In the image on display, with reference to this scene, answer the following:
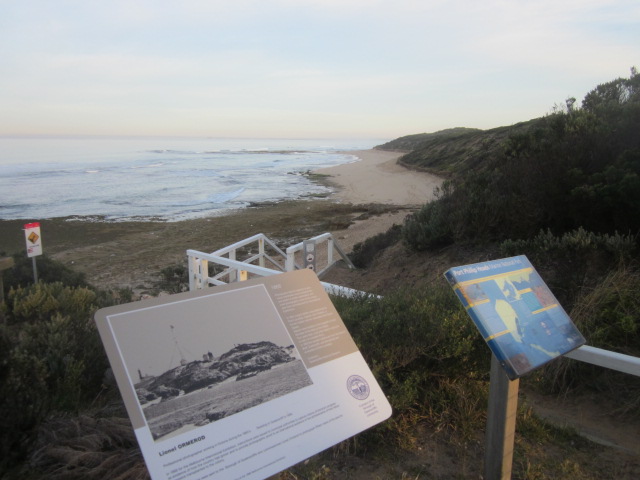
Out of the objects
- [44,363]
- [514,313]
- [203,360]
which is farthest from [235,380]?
[44,363]

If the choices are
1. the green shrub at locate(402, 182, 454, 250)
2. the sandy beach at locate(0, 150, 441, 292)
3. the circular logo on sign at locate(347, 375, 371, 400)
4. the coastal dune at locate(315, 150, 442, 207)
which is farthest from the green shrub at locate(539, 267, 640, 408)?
the coastal dune at locate(315, 150, 442, 207)

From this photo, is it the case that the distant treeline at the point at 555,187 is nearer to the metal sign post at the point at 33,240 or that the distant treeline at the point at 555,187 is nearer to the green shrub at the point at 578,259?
the green shrub at the point at 578,259

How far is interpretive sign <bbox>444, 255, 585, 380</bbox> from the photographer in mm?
2174

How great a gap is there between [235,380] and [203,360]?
142mm

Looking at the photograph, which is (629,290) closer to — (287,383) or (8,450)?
(287,383)

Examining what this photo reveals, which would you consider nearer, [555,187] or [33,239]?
[555,187]

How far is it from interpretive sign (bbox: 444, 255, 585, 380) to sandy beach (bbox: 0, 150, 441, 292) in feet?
34.4

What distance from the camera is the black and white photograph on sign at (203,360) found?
1.76 meters

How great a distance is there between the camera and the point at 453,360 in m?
3.43

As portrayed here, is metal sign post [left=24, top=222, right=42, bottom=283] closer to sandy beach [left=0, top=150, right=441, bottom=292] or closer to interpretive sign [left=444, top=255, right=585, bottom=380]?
sandy beach [left=0, top=150, right=441, bottom=292]

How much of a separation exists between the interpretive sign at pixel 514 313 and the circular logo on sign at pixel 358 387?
21.6 inches

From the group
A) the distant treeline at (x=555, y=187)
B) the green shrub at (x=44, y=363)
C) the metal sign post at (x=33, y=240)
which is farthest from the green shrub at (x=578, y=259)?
the metal sign post at (x=33, y=240)

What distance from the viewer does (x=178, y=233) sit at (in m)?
19.7

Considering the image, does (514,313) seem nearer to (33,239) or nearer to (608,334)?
(608,334)
